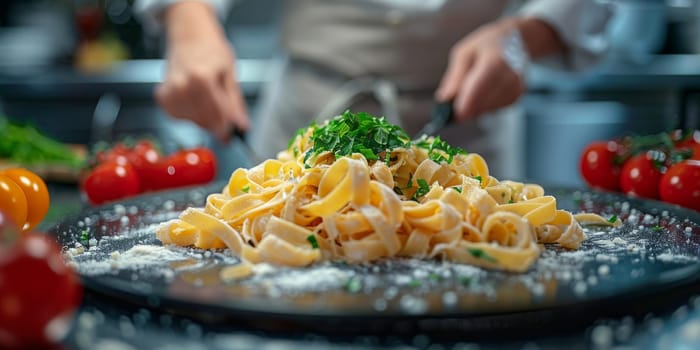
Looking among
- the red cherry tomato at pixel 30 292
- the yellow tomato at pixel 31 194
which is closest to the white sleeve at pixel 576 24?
the yellow tomato at pixel 31 194

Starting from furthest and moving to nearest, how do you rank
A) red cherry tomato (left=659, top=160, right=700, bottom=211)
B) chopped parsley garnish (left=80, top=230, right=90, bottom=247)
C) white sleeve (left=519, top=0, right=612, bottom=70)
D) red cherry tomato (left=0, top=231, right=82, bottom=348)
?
white sleeve (left=519, top=0, right=612, bottom=70) → red cherry tomato (left=659, top=160, right=700, bottom=211) → chopped parsley garnish (left=80, top=230, right=90, bottom=247) → red cherry tomato (left=0, top=231, right=82, bottom=348)

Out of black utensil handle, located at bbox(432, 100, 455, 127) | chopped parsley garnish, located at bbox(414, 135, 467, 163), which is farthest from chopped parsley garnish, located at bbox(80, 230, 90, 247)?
black utensil handle, located at bbox(432, 100, 455, 127)

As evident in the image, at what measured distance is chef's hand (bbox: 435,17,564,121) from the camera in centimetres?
257

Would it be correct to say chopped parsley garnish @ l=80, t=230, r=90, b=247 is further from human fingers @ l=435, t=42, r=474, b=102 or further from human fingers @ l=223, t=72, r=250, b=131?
human fingers @ l=435, t=42, r=474, b=102

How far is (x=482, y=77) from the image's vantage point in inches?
102

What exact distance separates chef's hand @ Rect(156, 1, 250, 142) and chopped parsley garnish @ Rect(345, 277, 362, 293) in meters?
1.43

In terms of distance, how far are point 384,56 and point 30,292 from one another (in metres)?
2.40

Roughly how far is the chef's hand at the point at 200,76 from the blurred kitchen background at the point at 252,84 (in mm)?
2085

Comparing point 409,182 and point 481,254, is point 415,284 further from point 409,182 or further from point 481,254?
point 409,182

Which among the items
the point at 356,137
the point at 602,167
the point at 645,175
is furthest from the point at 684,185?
the point at 356,137

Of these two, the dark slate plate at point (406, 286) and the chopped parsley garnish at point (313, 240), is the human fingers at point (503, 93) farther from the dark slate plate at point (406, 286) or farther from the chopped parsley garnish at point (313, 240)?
the chopped parsley garnish at point (313, 240)

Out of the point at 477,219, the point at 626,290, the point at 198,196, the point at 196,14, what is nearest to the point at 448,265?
the point at 477,219

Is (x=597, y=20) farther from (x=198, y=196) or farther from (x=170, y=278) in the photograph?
(x=170, y=278)

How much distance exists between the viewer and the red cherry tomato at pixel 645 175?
217cm
